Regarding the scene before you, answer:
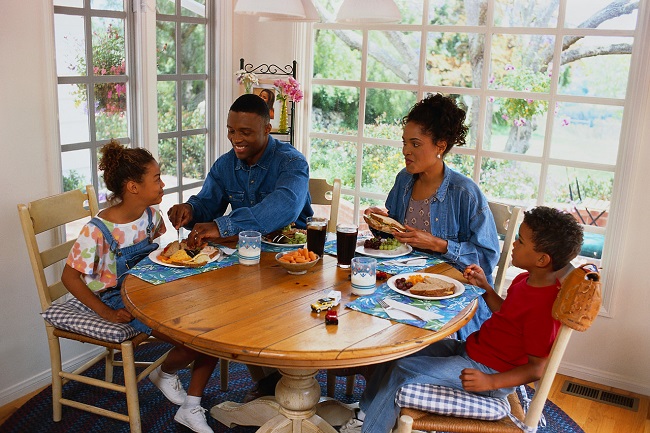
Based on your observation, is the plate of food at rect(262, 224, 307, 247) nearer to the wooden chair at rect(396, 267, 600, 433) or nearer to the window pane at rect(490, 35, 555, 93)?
the wooden chair at rect(396, 267, 600, 433)

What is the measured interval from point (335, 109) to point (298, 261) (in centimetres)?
177

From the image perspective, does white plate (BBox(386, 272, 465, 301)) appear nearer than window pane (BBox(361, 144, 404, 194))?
Yes

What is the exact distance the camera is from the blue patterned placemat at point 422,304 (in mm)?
1869

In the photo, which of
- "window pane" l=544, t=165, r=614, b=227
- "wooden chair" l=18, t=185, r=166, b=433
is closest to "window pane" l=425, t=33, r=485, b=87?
"window pane" l=544, t=165, r=614, b=227

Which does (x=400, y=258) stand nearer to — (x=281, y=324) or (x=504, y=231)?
(x=504, y=231)

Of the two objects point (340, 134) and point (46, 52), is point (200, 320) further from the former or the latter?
point (340, 134)

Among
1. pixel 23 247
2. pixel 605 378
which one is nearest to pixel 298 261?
pixel 23 247

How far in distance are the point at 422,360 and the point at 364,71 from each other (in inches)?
77.6

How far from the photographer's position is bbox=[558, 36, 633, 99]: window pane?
310cm

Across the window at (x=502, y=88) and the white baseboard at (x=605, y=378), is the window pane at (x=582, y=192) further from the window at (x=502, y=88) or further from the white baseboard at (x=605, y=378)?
the white baseboard at (x=605, y=378)

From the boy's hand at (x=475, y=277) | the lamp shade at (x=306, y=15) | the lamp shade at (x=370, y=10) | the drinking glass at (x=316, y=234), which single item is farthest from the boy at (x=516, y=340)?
the lamp shade at (x=306, y=15)

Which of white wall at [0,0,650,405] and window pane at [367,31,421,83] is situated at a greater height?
window pane at [367,31,421,83]

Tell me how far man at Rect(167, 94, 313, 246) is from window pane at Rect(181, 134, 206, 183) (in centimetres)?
86

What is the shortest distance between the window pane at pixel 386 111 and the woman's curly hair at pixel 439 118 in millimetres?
999
